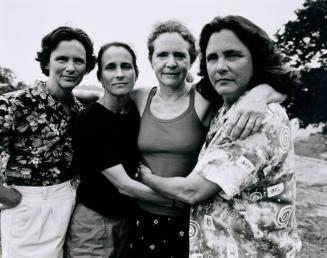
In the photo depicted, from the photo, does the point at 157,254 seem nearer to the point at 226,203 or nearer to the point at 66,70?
the point at 226,203

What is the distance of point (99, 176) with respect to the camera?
2.66 meters

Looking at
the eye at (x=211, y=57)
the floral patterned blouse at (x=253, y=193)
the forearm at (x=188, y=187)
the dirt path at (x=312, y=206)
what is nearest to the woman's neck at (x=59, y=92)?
the forearm at (x=188, y=187)

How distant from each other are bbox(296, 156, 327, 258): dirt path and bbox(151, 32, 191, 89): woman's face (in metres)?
3.55

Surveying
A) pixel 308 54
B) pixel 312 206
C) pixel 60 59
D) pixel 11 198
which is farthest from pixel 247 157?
pixel 308 54

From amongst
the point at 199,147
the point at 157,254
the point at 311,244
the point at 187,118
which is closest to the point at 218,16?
the point at 187,118

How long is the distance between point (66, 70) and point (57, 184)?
87 cm

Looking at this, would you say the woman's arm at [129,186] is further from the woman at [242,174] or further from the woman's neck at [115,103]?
the woman's neck at [115,103]

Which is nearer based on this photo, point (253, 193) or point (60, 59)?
point (253, 193)

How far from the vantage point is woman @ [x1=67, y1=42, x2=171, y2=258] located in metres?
2.53

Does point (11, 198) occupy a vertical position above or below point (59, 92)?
below

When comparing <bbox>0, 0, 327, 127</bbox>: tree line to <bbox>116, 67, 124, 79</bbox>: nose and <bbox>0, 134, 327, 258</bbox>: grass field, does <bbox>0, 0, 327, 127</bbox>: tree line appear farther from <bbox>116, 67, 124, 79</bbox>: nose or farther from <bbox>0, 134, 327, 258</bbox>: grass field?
<bbox>116, 67, 124, 79</bbox>: nose

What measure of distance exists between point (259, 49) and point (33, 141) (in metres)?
1.65

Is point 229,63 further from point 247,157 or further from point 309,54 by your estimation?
point 309,54

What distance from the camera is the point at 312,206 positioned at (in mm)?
6711
